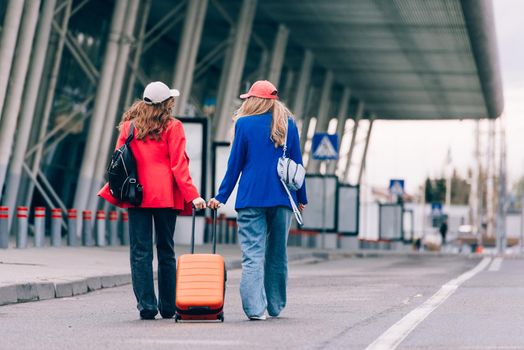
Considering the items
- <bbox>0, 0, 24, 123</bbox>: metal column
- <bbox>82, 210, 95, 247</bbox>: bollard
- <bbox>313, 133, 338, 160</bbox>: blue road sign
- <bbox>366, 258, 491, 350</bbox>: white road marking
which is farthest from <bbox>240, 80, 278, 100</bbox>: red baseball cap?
<bbox>313, 133, 338, 160</bbox>: blue road sign

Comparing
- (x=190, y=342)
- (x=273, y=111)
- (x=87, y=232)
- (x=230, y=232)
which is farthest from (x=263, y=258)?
(x=230, y=232)

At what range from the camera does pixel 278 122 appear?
1134cm

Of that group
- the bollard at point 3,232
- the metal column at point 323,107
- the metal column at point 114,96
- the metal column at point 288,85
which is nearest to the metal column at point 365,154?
the metal column at point 323,107

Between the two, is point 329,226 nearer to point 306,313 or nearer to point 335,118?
point 335,118

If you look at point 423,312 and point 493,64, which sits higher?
point 493,64

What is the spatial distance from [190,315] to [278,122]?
1.71 metres

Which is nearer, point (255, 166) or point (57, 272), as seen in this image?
point (255, 166)

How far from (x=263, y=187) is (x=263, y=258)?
1.85 ft

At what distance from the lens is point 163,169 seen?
1137 centimetres

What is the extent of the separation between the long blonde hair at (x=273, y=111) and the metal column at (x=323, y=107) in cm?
4122

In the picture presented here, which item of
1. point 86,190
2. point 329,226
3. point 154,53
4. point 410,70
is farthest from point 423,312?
point 410,70

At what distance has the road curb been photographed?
1378cm

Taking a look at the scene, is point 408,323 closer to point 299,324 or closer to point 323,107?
point 299,324

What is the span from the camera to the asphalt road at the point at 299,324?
30.3 feet
